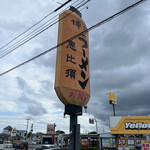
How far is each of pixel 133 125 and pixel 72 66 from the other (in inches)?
633

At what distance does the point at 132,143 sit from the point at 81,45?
866 inches

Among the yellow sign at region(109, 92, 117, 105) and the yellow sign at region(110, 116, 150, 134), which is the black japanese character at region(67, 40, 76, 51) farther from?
the yellow sign at region(109, 92, 117, 105)

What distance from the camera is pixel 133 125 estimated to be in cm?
2612

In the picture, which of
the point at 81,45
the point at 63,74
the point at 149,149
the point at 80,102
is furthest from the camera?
the point at 81,45

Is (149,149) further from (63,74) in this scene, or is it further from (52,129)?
(52,129)

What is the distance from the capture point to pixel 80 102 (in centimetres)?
1711

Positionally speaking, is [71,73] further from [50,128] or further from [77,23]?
[50,128]

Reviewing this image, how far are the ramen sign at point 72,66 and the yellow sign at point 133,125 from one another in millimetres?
11431

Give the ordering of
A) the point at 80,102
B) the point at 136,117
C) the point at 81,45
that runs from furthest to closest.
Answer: the point at 136,117 < the point at 81,45 < the point at 80,102

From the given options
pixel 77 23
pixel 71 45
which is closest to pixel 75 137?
pixel 71 45

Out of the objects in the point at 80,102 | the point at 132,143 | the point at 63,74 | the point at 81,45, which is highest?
the point at 81,45

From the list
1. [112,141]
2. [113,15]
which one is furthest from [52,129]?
[113,15]

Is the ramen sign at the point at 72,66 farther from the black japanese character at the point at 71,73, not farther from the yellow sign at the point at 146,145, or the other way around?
the yellow sign at the point at 146,145

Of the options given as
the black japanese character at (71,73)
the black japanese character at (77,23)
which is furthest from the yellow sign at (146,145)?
the black japanese character at (77,23)
